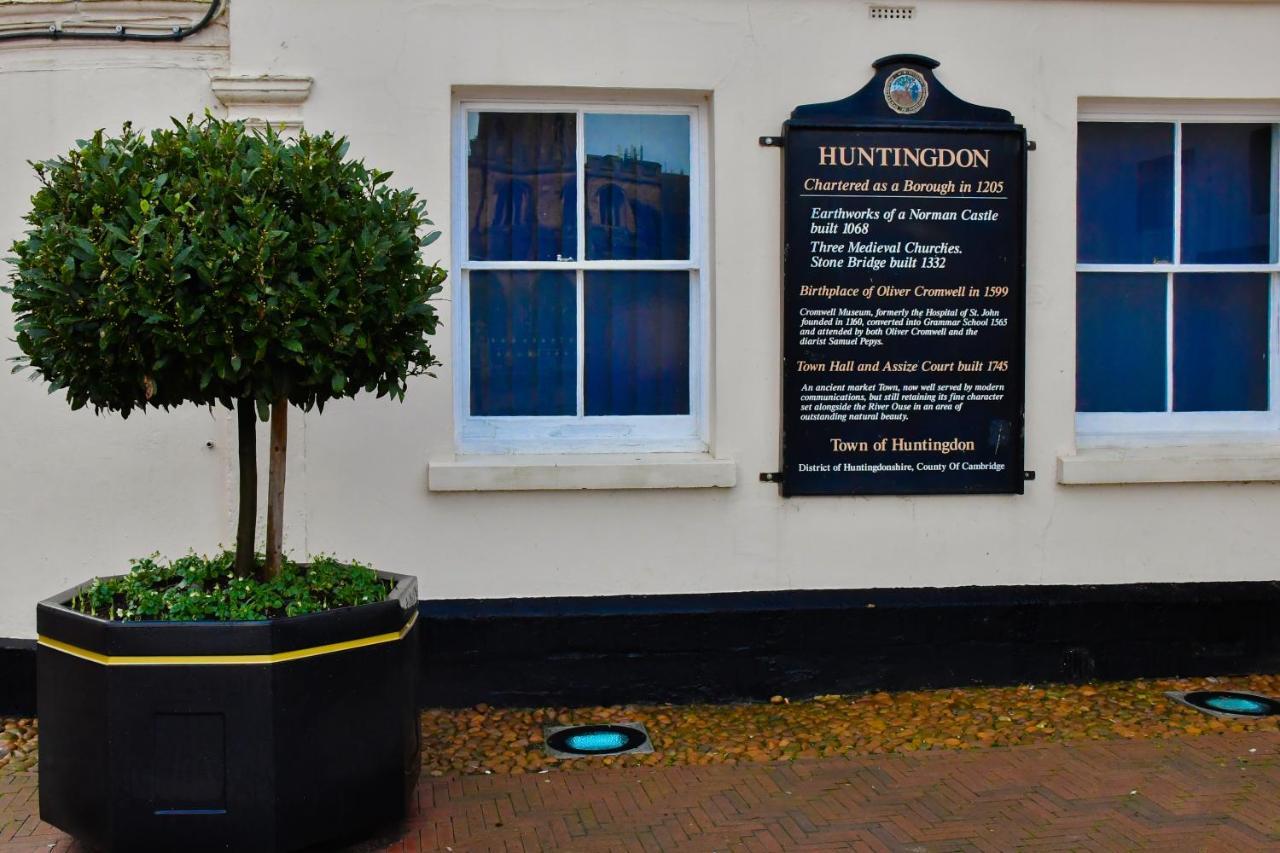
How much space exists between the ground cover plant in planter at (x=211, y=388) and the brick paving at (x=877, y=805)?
506mm

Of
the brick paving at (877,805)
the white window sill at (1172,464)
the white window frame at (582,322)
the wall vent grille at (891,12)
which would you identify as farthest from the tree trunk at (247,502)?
the white window sill at (1172,464)

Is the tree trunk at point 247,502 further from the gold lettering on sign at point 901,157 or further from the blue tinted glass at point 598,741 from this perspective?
the gold lettering on sign at point 901,157

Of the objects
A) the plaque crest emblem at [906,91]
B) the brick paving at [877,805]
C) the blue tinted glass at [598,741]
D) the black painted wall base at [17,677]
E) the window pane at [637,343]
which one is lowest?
the brick paving at [877,805]

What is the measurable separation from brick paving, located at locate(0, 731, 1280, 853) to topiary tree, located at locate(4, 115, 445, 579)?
176 cm

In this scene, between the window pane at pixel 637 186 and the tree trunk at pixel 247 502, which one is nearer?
the tree trunk at pixel 247 502

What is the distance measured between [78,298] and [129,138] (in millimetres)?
677

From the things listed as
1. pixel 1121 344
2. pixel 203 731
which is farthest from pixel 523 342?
pixel 1121 344

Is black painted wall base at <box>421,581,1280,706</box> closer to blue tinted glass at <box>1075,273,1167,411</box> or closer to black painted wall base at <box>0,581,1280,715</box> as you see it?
black painted wall base at <box>0,581,1280,715</box>

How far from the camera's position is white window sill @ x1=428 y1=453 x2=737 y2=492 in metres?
6.17

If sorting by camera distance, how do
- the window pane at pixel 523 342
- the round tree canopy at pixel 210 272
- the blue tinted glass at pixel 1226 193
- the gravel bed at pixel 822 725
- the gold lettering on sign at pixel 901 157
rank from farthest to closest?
the blue tinted glass at pixel 1226 193 → the window pane at pixel 523 342 → the gold lettering on sign at pixel 901 157 → the gravel bed at pixel 822 725 → the round tree canopy at pixel 210 272

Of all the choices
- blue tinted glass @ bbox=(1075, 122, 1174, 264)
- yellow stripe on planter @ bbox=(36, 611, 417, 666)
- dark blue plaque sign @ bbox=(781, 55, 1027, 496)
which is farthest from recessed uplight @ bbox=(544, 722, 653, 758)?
blue tinted glass @ bbox=(1075, 122, 1174, 264)

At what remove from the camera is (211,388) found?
4.45m

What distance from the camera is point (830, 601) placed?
6.46 meters

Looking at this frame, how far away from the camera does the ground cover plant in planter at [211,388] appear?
4.18 m
